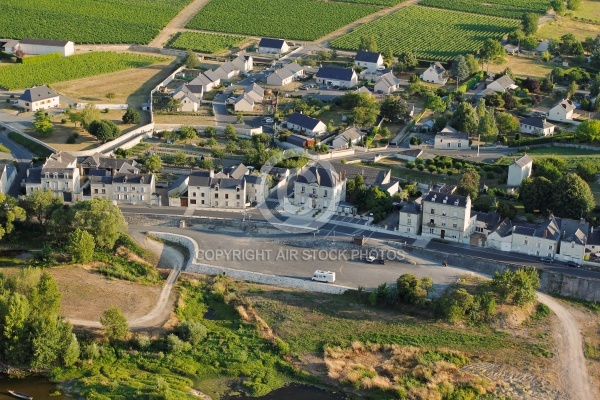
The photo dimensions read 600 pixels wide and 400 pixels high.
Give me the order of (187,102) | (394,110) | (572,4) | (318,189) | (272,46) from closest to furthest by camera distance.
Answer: (318,189), (394,110), (187,102), (272,46), (572,4)

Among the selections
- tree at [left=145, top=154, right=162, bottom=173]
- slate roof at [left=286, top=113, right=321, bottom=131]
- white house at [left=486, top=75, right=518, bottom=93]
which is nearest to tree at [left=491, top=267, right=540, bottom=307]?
tree at [left=145, top=154, right=162, bottom=173]

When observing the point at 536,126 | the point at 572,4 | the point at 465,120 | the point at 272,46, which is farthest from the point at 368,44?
the point at 572,4

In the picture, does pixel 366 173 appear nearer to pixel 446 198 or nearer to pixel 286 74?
pixel 446 198

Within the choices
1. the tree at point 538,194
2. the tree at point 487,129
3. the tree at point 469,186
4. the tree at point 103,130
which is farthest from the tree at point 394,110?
the tree at point 103,130

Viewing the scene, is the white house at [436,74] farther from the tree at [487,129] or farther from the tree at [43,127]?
the tree at [43,127]

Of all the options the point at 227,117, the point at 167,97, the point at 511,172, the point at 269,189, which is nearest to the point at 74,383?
the point at 269,189

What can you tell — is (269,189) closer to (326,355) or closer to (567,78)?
(326,355)
